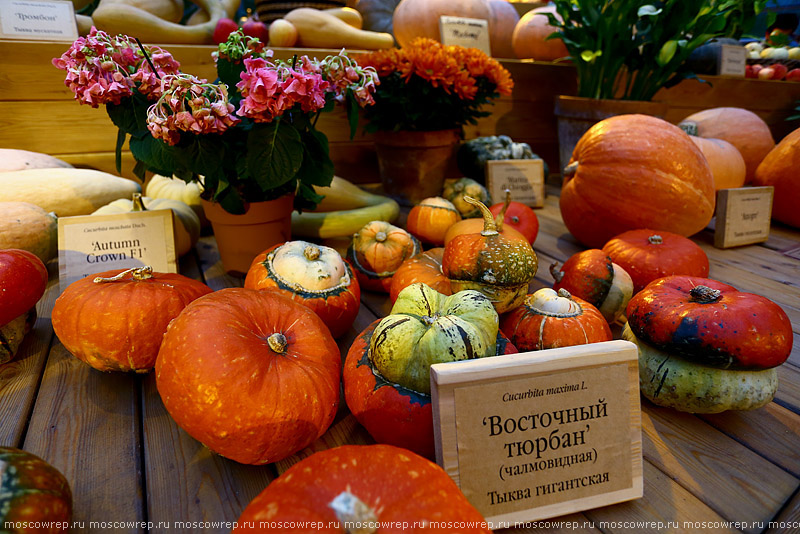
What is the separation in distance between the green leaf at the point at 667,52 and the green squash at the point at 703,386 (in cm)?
188

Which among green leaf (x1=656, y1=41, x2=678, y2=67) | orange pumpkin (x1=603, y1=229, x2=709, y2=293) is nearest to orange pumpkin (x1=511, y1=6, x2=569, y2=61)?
green leaf (x1=656, y1=41, x2=678, y2=67)

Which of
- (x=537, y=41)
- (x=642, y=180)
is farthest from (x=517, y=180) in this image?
(x=537, y=41)

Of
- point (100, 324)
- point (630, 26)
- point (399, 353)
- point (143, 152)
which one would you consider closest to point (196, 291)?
point (100, 324)

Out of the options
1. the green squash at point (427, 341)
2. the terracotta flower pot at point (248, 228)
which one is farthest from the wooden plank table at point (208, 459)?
the terracotta flower pot at point (248, 228)

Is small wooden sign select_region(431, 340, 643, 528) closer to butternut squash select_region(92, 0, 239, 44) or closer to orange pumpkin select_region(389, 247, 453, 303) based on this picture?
orange pumpkin select_region(389, 247, 453, 303)

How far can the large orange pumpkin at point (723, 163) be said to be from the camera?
2.21 m

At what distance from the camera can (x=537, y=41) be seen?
118 inches

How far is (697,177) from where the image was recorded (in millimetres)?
1776

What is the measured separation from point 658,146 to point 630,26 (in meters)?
1.10

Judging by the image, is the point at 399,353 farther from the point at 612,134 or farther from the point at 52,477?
the point at 612,134

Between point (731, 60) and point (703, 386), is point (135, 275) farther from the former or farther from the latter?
point (731, 60)

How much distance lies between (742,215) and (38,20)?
3.11 m

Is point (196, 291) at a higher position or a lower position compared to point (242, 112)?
lower

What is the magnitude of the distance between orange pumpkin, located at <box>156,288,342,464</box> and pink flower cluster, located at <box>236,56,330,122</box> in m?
0.51
